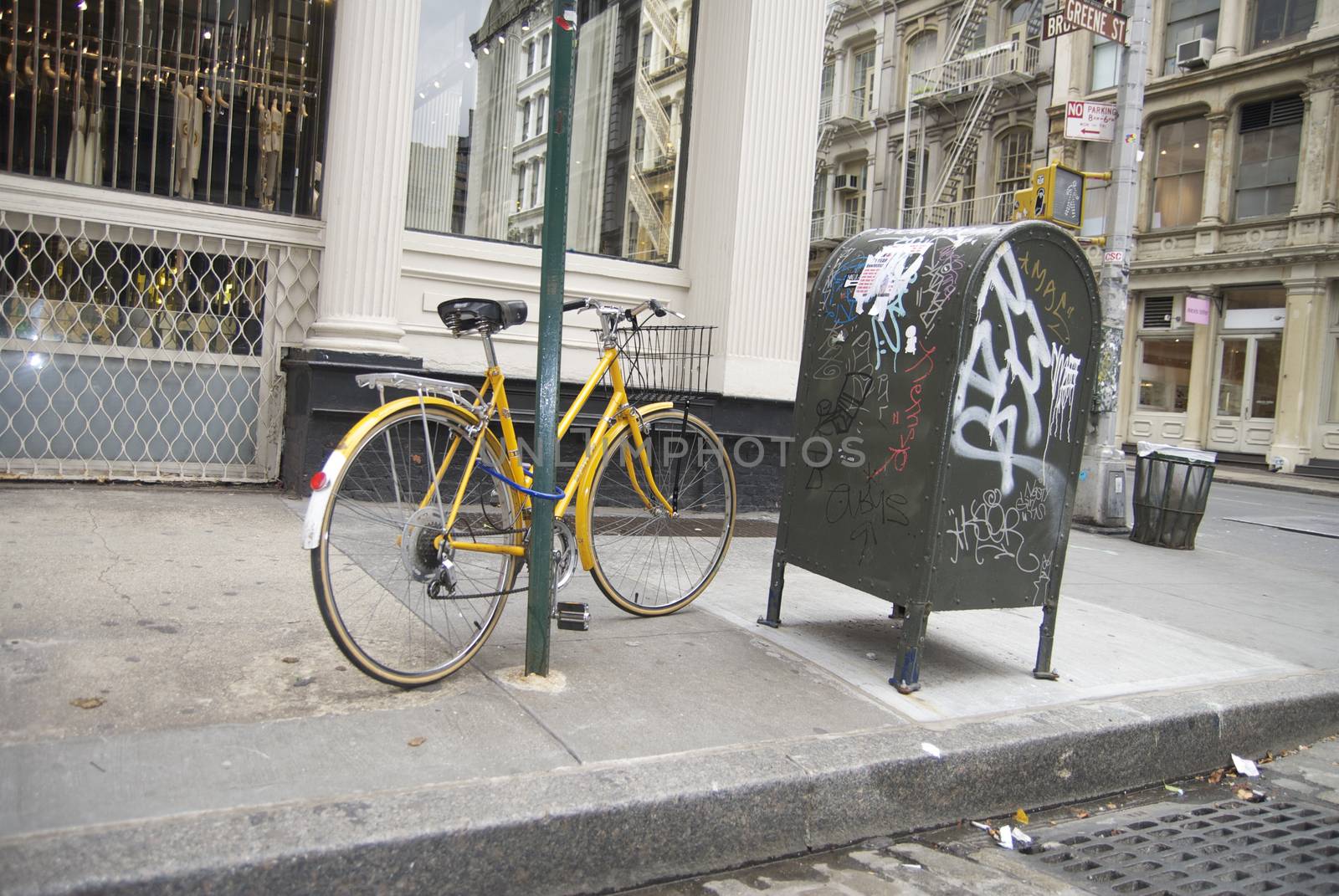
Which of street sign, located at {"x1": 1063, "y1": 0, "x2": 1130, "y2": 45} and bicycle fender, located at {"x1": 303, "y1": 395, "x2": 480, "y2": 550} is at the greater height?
street sign, located at {"x1": 1063, "y1": 0, "x2": 1130, "y2": 45}

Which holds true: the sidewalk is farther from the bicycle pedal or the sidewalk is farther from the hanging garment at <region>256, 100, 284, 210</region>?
the hanging garment at <region>256, 100, 284, 210</region>

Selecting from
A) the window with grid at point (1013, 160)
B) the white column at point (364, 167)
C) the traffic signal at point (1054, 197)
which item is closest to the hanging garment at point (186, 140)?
the white column at point (364, 167)

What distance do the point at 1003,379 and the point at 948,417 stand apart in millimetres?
341

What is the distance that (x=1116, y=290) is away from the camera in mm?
9984

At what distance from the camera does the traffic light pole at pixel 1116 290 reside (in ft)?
32.3

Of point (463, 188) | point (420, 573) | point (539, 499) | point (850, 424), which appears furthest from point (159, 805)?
point (463, 188)

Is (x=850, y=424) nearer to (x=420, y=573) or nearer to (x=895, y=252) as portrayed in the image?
(x=895, y=252)

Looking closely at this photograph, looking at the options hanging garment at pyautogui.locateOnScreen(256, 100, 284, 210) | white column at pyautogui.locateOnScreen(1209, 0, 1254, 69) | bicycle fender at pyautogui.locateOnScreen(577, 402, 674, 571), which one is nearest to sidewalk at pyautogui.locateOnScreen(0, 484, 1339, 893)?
bicycle fender at pyautogui.locateOnScreen(577, 402, 674, 571)

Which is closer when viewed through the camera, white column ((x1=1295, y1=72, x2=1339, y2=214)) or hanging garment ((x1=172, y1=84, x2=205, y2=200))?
hanging garment ((x1=172, y1=84, x2=205, y2=200))

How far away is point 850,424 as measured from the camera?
425 centimetres

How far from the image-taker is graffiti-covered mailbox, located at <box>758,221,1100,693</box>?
3.83m

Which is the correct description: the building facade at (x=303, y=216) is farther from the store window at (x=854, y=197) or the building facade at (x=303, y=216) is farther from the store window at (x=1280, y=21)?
the store window at (x=854, y=197)

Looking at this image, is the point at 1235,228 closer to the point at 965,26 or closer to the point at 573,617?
the point at 965,26

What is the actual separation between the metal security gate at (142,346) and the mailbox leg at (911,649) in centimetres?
500
